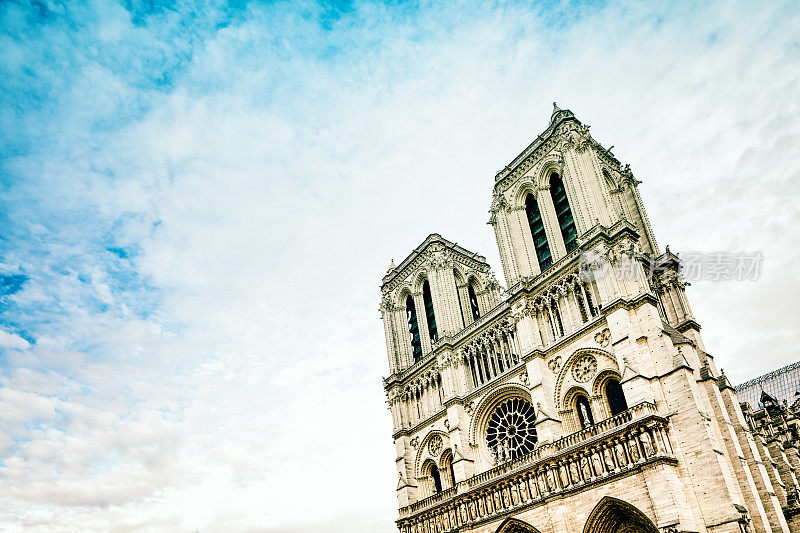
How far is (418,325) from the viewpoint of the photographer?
37.7 meters

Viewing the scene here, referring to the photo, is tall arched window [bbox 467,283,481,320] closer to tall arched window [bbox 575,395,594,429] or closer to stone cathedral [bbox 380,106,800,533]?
stone cathedral [bbox 380,106,800,533]

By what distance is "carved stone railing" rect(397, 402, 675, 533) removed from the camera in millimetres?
21453

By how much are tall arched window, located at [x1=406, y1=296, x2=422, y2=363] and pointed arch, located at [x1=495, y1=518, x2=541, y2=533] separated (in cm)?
1368

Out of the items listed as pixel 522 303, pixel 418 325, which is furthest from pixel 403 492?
pixel 522 303

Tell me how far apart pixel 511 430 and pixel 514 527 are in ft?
16.2

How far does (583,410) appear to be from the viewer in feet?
85.5

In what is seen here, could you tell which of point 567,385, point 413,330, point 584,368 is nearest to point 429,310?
point 413,330

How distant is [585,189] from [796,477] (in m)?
20.5

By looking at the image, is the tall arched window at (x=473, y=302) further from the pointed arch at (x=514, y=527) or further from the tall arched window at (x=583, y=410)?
the pointed arch at (x=514, y=527)

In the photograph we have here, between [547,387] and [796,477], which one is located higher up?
[547,387]

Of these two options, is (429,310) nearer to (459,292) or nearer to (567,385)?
(459,292)

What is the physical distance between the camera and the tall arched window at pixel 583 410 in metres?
25.9

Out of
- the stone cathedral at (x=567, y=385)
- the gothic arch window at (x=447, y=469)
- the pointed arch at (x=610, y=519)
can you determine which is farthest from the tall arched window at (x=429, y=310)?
the pointed arch at (x=610, y=519)

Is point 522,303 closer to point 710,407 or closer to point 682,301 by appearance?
point 682,301
